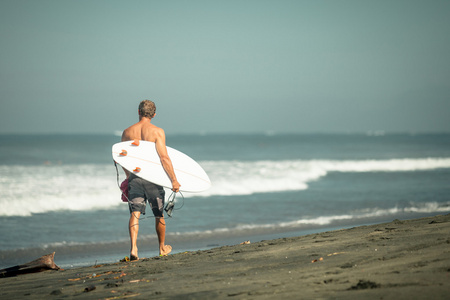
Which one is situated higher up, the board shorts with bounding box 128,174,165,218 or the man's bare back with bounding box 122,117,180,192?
the man's bare back with bounding box 122,117,180,192

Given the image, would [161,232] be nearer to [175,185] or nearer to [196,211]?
[175,185]

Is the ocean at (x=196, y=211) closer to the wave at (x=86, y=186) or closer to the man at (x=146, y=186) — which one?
the wave at (x=86, y=186)

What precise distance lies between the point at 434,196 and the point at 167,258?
9600mm

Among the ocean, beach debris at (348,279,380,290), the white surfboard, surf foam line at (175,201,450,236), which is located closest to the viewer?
beach debris at (348,279,380,290)

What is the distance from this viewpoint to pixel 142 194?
220 inches

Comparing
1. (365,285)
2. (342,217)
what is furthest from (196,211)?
(365,285)

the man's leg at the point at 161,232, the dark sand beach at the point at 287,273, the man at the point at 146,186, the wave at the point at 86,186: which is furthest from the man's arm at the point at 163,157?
the wave at the point at 86,186

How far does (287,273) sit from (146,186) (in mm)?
2374

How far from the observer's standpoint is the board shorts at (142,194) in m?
5.52

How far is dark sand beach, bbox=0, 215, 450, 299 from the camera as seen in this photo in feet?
10.1

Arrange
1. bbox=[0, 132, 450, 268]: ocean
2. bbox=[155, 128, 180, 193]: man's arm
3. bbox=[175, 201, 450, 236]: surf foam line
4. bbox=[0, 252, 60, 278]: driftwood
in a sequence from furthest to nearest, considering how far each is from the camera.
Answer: bbox=[175, 201, 450, 236]: surf foam line < bbox=[0, 132, 450, 268]: ocean < bbox=[155, 128, 180, 193]: man's arm < bbox=[0, 252, 60, 278]: driftwood

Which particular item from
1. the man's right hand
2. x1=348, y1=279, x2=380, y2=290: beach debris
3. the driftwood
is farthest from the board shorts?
x1=348, y1=279, x2=380, y2=290: beach debris

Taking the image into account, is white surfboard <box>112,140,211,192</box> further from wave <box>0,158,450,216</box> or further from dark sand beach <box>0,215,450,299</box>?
wave <box>0,158,450,216</box>

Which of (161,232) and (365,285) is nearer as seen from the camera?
(365,285)
